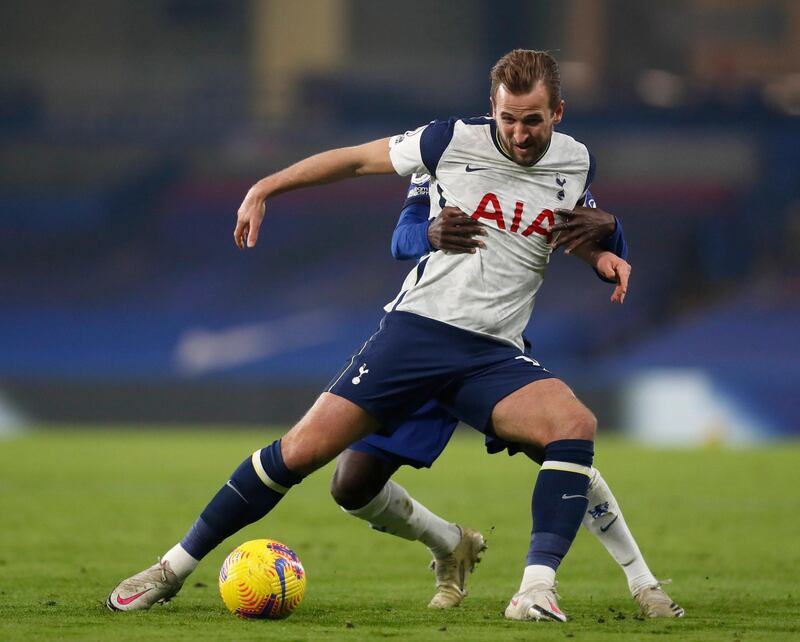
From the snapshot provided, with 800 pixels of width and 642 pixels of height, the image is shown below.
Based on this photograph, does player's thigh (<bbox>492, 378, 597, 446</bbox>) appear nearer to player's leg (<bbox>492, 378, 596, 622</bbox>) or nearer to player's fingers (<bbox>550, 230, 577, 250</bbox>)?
player's leg (<bbox>492, 378, 596, 622</bbox>)

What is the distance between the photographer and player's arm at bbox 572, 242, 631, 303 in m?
5.13

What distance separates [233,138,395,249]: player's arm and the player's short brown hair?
496 millimetres

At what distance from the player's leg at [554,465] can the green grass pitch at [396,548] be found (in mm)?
265

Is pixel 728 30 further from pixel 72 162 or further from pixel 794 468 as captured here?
pixel 794 468

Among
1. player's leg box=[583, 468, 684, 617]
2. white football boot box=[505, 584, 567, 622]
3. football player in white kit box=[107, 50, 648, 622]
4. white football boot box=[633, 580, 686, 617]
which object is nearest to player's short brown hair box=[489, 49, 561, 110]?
football player in white kit box=[107, 50, 648, 622]

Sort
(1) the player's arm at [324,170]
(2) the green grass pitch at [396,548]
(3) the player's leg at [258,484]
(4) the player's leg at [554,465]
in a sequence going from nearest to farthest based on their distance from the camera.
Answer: (2) the green grass pitch at [396,548]
(4) the player's leg at [554,465]
(3) the player's leg at [258,484]
(1) the player's arm at [324,170]

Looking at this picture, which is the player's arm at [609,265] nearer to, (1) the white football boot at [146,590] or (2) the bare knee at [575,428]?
(2) the bare knee at [575,428]

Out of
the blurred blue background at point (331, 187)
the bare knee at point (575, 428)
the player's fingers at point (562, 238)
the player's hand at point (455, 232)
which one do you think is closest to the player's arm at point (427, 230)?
the player's hand at point (455, 232)

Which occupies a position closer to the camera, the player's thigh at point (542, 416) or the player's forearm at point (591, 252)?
the player's thigh at point (542, 416)

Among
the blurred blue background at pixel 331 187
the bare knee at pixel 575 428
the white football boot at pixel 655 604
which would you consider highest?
the bare knee at pixel 575 428

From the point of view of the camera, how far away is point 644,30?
25.6 metres

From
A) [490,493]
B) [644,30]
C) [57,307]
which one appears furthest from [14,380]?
[644,30]

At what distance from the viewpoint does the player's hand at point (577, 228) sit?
17.1ft

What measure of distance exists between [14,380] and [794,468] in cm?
1084
